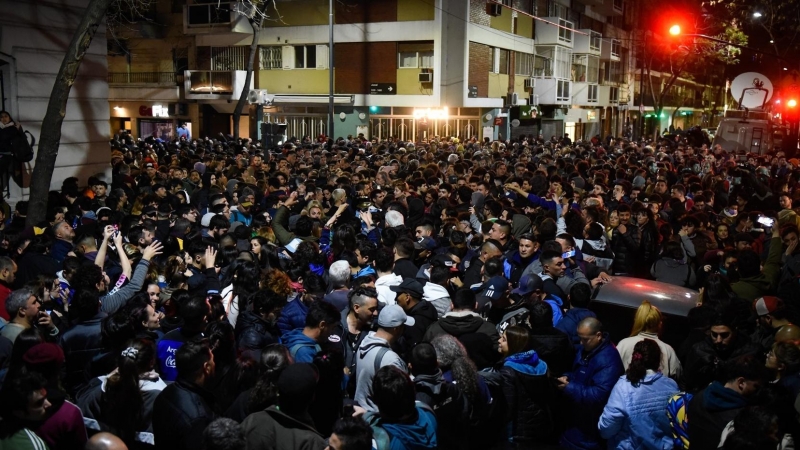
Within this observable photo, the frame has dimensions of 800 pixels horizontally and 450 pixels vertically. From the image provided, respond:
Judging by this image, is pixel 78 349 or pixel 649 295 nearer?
pixel 78 349

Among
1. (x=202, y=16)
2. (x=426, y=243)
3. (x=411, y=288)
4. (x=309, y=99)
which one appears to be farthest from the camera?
(x=309, y=99)

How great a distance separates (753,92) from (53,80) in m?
24.7

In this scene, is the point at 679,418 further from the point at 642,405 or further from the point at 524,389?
the point at 524,389

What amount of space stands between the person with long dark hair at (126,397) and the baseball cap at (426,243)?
476 cm

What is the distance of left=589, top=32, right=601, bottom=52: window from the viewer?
161ft

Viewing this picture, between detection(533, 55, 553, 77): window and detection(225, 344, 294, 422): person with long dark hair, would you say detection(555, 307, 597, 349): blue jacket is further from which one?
detection(533, 55, 553, 77): window

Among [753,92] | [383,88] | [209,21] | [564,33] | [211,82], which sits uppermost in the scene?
[564,33]

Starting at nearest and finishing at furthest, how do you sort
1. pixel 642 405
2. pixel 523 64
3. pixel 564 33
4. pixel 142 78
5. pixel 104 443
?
pixel 104 443 → pixel 642 405 → pixel 142 78 → pixel 523 64 → pixel 564 33

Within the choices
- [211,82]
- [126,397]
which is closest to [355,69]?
[211,82]

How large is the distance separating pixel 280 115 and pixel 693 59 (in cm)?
3094

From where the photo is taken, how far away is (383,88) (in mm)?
36438

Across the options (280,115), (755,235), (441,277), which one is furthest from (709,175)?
(280,115)

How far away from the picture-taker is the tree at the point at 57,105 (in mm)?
10766

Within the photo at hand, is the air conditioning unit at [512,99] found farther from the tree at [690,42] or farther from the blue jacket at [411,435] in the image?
the blue jacket at [411,435]
